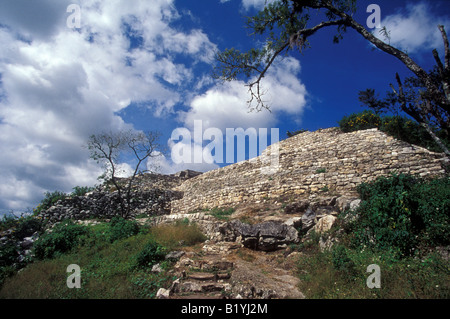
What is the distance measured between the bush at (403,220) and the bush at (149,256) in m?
5.75

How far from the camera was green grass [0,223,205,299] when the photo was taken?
496 cm

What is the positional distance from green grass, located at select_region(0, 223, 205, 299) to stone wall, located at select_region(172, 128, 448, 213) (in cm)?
597

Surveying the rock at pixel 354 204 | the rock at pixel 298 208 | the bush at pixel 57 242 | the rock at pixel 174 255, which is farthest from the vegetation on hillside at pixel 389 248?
the bush at pixel 57 242

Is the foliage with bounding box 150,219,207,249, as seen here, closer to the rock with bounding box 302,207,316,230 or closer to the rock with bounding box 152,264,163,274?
the rock with bounding box 152,264,163,274

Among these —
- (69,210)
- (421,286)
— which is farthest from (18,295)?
(69,210)

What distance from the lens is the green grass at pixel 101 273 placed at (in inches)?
195

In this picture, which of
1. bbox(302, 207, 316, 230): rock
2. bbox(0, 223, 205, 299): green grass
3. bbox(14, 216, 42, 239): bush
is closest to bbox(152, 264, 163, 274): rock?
bbox(0, 223, 205, 299): green grass

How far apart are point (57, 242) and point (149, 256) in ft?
15.2

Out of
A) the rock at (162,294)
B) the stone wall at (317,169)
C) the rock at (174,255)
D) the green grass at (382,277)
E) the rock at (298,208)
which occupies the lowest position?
the rock at (162,294)

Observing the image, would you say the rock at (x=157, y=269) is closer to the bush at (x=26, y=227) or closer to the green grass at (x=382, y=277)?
the green grass at (x=382, y=277)

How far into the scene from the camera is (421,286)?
3771mm

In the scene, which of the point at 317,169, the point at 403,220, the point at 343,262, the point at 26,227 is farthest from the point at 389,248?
the point at 26,227

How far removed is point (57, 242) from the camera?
8359 millimetres
